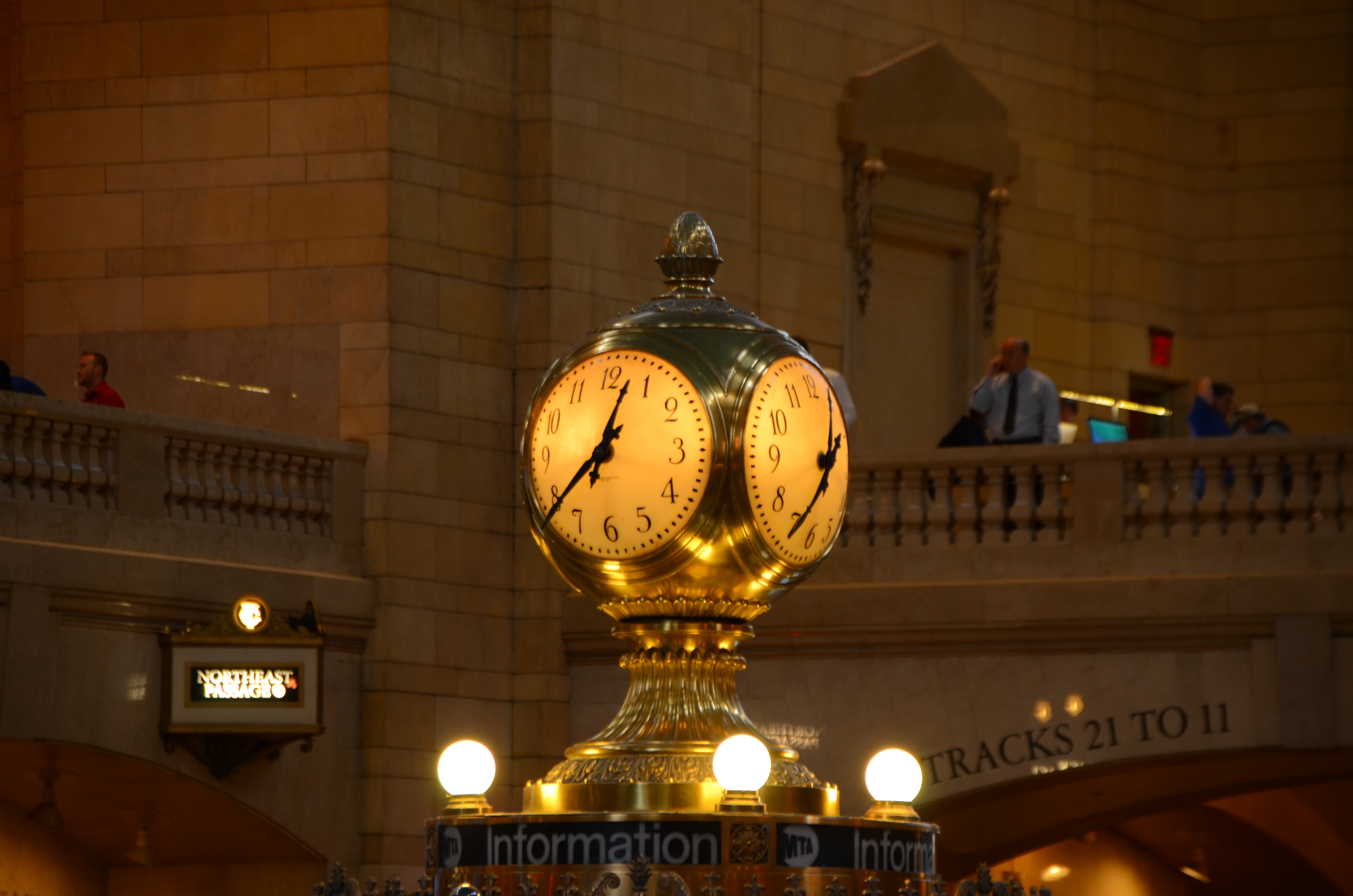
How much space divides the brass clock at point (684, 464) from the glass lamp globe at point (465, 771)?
1.13 ft

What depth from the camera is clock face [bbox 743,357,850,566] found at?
3.61 meters

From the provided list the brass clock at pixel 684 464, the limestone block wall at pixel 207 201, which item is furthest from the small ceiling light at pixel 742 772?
the limestone block wall at pixel 207 201

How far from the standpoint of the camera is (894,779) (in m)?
3.76

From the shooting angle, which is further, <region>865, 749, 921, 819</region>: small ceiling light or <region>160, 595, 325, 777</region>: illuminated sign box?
<region>160, 595, 325, 777</region>: illuminated sign box

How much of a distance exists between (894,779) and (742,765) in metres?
0.44

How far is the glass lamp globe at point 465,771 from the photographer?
386cm

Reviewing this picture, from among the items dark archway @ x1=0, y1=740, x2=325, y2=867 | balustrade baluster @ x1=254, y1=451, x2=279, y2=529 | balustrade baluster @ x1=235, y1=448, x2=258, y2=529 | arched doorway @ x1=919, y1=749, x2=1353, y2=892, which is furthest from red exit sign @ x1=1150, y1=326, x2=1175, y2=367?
dark archway @ x1=0, y1=740, x2=325, y2=867

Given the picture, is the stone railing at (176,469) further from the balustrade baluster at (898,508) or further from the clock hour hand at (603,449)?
the clock hour hand at (603,449)

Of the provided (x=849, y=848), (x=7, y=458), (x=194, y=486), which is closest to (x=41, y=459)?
(x=7, y=458)

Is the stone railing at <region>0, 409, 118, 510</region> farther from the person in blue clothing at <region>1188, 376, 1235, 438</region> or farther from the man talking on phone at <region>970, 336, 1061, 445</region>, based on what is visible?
the person in blue clothing at <region>1188, 376, 1235, 438</region>

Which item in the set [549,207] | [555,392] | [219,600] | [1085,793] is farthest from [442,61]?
[555,392]

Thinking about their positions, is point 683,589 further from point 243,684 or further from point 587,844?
point 243,684

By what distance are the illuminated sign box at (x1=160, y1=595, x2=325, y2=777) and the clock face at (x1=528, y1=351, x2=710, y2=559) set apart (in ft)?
26.2

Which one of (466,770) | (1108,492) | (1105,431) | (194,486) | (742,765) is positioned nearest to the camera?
(742,765)
